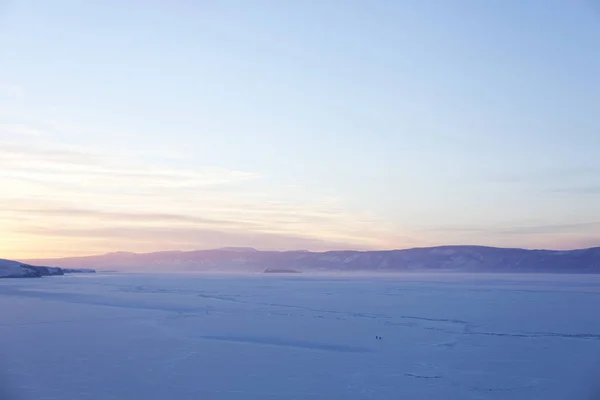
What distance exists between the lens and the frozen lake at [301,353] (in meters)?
7.36

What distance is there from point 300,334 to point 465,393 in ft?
16.8

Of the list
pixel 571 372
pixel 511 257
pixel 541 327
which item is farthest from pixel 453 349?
pixel 511 257

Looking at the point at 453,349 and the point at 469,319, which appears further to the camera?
the point at 469,319

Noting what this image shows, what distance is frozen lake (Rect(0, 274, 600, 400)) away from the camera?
7359 millimetres

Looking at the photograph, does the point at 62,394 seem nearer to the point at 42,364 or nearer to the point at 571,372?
the point at 42,364

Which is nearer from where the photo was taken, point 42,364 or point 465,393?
point 465,393

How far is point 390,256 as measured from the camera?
9225 cm

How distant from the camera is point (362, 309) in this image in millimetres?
16891

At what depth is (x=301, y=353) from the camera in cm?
982

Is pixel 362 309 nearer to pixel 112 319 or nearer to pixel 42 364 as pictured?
pixel 112 319

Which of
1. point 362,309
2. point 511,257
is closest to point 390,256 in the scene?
point 511,257

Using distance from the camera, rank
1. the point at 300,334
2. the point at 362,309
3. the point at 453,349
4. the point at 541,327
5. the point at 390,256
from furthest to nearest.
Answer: the point at 390,256
the point at 362,309
the point at 541,327
the point at 300,334
the point at 453,349

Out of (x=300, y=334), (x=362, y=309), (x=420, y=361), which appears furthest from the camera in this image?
(x=362, y=309)

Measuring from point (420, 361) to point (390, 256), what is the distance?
84.3 m
